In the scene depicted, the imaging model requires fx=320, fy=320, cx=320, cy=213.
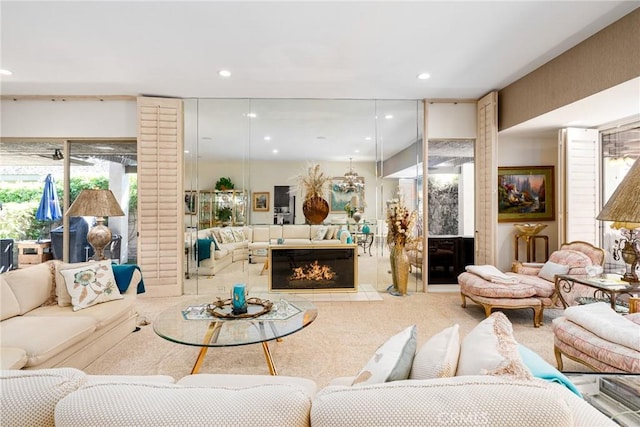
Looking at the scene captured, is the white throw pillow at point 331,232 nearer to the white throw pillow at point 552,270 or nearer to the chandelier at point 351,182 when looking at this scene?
the chandelier at point 351,182

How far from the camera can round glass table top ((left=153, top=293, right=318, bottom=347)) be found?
6.81 ft

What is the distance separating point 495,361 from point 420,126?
4.36 meters

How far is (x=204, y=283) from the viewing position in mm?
4797

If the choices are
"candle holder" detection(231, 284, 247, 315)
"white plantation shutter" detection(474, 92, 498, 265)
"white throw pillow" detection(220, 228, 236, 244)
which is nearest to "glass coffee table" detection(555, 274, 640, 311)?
"white plantation shutter" detection(474, 92, 498, 265)

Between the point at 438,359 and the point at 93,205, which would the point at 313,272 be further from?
the point at 438,359

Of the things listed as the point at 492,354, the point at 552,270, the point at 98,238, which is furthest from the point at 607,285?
the point at 98,238

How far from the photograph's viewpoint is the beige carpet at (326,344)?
2.48 metres

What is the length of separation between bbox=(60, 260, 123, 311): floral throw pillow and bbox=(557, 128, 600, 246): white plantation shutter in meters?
5.44

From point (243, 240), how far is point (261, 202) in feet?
2.09

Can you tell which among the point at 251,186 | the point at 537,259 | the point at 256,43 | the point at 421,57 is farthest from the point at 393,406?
the point at 537,259

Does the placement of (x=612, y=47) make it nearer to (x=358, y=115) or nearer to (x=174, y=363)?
(x=358, y=115)

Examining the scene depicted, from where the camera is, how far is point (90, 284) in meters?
2.81

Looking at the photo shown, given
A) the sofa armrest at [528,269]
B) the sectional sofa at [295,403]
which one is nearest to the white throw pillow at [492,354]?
the sectional sofa at [295,403]

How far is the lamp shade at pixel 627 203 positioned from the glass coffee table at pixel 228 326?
70.6 inches
